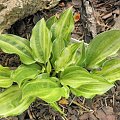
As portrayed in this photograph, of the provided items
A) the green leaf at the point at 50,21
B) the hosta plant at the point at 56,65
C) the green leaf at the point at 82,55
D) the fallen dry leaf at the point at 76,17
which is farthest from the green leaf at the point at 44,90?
the fallen dry leaf at the point at 76,17

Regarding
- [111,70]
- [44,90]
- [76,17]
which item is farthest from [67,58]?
[76,17]

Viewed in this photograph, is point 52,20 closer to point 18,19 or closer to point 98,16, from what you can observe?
point 18,19

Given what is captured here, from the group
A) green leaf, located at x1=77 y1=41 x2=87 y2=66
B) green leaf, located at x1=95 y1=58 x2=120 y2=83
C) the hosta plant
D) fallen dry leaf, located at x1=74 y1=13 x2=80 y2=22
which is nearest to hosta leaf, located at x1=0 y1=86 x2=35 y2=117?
the hosta plant

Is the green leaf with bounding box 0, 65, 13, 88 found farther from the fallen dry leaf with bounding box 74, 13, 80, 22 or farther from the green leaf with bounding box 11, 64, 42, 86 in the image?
the fallen dry leaf with bounding box 74, 13, 80, 22

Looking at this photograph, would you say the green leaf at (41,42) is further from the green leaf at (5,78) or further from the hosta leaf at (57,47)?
the green leaf at (5,78)

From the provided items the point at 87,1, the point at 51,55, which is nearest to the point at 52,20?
the point at 51,55

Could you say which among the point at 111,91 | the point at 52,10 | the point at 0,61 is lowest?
the point at 111,91
